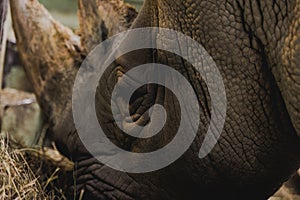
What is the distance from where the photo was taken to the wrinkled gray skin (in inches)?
58.4

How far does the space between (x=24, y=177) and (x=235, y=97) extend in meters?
0.76

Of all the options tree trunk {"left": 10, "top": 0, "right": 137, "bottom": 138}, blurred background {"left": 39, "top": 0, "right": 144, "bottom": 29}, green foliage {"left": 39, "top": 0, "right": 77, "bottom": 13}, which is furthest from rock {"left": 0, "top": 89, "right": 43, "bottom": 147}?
green foliage {"left": 39, "top": 0, "right": 77, "bottom": 13}

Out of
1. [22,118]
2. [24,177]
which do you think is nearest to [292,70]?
[24,177]

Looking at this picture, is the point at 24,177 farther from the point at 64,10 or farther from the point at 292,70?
the point at 64,10

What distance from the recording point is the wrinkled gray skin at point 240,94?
148 centimetres

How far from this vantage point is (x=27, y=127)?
281 centimetres

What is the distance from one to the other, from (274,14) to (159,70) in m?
0.38

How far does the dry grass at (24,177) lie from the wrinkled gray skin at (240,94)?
1.18 ft

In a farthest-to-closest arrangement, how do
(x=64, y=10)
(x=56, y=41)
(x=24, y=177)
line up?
(x=64, y=10) < (x=56, y=41) < (x=24, y=177)

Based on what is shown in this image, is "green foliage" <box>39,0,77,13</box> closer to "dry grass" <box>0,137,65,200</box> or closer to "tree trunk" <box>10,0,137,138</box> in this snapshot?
"tree trunk" <box>10,0,137,138</box>

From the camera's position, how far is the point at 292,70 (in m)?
1.43

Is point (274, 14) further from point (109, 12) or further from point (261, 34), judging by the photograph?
point (109, 12)

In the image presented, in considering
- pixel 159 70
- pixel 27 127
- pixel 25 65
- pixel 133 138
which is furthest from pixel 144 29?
pixel 27 127

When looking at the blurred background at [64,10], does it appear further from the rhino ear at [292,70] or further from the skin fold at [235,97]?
the rhino ear at [292,70]
